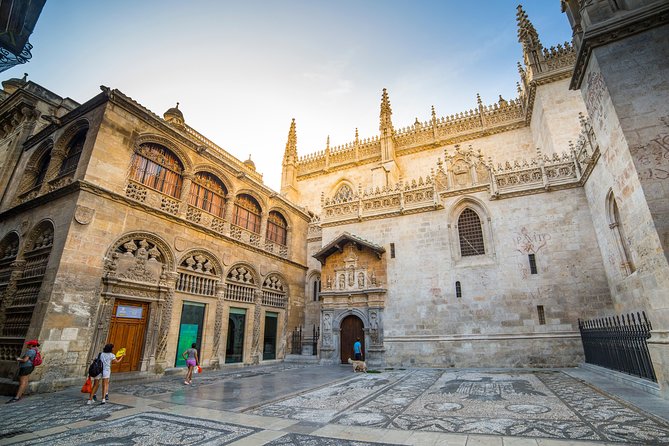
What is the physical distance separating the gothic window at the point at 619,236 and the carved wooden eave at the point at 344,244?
30.8 feet

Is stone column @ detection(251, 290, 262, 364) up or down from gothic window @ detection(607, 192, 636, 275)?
down

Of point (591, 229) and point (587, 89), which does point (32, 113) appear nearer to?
point (587, 89)

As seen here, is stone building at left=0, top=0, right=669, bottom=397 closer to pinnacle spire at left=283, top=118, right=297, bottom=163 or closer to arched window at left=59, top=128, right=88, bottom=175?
arched window at left=59, top=128, right=88, bottom=175

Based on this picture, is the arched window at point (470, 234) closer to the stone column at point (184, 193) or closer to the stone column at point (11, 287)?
the stone column at point (184, 193)

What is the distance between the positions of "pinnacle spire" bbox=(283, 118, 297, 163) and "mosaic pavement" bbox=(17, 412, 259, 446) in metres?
26.4

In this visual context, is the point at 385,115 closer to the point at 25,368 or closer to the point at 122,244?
the point at 122,244

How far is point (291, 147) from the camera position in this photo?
102ft

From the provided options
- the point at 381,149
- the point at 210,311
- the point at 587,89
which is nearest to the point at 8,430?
the point at 210,311

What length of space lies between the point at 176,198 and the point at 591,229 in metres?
18.3

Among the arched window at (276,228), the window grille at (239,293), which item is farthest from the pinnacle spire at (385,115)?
the window grille at (239,293)

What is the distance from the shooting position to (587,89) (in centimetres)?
921

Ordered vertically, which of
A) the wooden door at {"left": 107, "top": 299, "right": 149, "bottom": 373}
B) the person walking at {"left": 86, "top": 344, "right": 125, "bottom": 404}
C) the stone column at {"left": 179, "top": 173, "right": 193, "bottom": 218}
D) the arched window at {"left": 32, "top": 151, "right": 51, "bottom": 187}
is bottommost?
the person walking at {"left": 86, "top": 344, "right": 125, "bottom": 404}

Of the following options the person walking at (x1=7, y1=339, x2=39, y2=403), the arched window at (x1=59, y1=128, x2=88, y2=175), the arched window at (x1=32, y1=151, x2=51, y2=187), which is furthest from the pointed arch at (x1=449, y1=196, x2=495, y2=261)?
the arched window at (x1=32, y1=151, x2=51, y2=187)

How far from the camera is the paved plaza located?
461 centimetres
